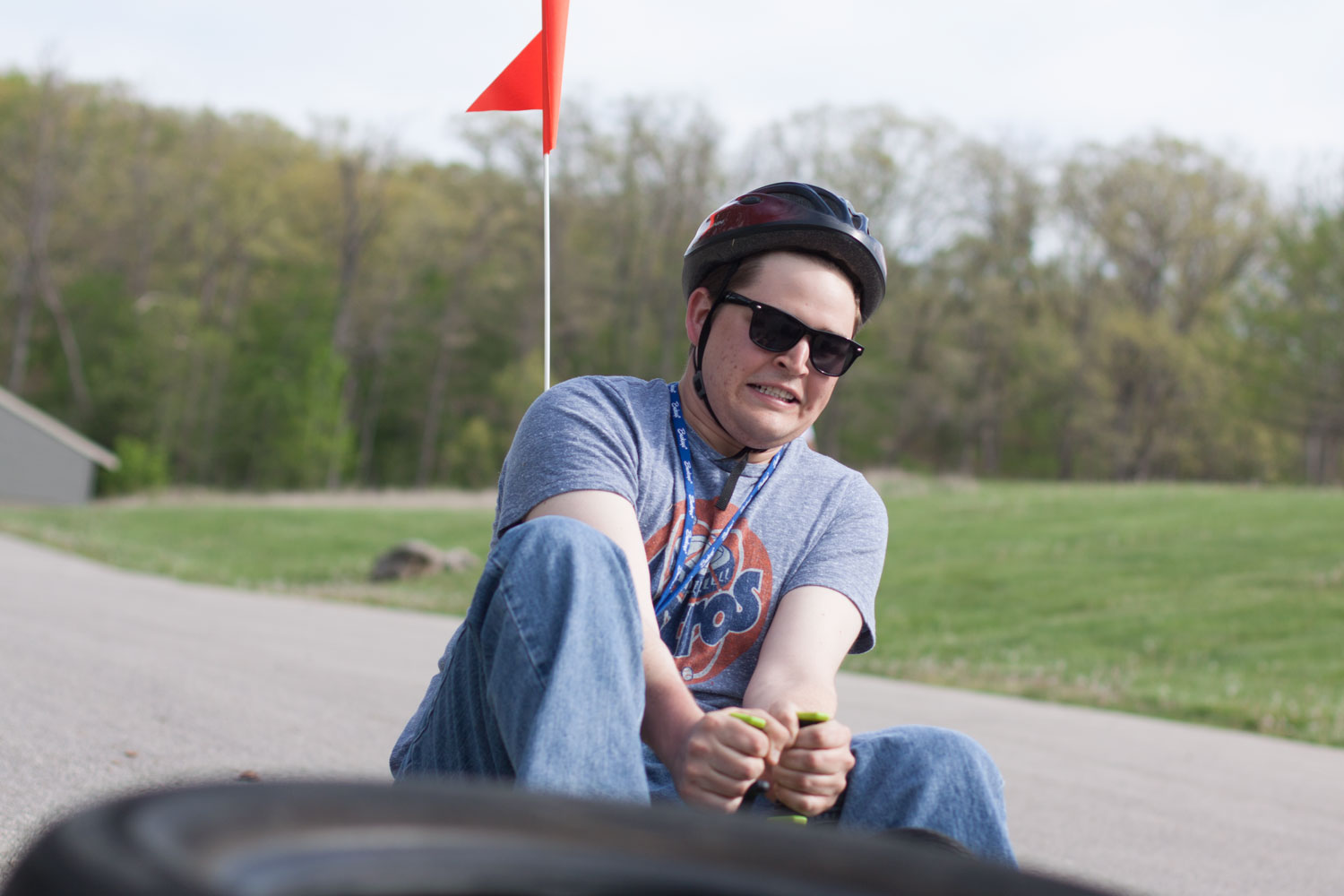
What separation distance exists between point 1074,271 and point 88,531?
121ft

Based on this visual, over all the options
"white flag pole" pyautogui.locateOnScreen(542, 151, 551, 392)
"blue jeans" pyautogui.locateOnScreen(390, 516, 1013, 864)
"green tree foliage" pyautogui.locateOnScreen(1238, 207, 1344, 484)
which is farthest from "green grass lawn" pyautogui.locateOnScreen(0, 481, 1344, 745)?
"green tree foliage" pyautogui.locateOnScreen(1238, 207, 1344, 484)

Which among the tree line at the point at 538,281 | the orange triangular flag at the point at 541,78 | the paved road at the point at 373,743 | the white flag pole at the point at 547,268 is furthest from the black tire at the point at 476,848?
the tree line at the point at 538,281

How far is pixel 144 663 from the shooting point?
21.5 feet


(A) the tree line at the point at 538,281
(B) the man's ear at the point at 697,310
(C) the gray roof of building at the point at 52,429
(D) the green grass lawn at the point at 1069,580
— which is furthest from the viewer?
(A) the tree line at the point at 538,281

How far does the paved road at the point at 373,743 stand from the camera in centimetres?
398

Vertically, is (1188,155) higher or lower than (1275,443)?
higher

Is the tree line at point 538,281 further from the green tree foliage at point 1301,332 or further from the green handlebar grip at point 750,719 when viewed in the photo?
the green handlebar grip at point 750,719

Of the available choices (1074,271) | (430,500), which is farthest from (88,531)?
(1074,271)

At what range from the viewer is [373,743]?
16.4 feet

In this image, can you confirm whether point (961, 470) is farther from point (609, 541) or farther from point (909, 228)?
point (609, 541)

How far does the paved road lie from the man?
587 mm

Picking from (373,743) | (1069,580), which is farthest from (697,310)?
(1069,580)

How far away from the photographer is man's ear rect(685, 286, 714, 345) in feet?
8.93

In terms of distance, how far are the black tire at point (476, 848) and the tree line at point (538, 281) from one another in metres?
43.3
